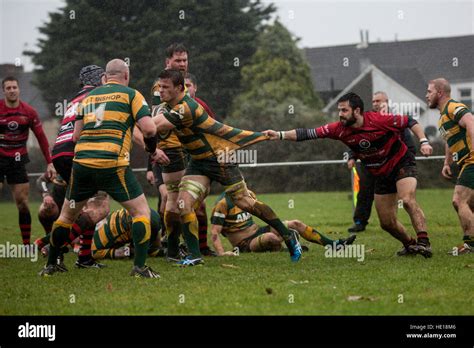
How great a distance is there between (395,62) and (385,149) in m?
50.3

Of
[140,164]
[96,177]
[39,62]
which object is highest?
[39,62]

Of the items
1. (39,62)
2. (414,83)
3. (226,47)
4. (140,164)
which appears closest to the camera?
(140,164)

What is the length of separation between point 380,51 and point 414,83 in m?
9.85

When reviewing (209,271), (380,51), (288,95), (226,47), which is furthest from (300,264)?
(380,51)

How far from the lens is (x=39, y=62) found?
38.0 m

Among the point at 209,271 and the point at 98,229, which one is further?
the point at 98,229

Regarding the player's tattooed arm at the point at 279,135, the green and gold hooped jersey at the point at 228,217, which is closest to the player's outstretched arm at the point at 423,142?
the player's tattooed arm at the point at 279,135

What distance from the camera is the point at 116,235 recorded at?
10.2 meters

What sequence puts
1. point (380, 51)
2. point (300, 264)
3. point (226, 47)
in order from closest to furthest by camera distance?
point (300, 264)
point (226, 47)
point (380, 51)

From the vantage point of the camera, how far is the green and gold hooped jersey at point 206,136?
30.3ft

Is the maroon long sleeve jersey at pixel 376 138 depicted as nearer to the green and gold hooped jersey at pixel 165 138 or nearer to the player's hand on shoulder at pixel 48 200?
the green and gold hooped jersey at pixel 165 138

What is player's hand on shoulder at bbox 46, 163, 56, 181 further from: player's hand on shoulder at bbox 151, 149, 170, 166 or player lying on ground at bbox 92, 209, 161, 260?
player's hand on shoulder at bbox 151, 149, 170, 166

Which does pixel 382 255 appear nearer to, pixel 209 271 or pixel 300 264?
A: pixel 300 264
